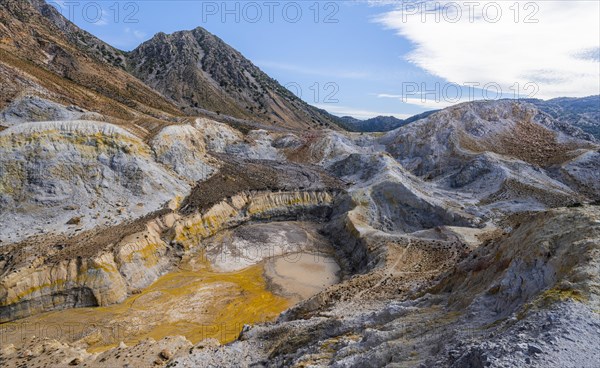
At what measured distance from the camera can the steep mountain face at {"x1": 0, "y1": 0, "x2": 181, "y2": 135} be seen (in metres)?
36.9

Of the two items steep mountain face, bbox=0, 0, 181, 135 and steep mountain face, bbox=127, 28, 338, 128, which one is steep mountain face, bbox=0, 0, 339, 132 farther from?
steep mountain face, bbox=127, 28, 338, 128

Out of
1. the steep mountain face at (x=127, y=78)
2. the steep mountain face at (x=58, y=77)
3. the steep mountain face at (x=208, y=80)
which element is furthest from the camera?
the steep mountain face at (x=208, y=80)

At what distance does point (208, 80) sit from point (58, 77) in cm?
6882

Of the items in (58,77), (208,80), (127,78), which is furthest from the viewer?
(208,80)

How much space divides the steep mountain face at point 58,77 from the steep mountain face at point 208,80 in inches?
1176

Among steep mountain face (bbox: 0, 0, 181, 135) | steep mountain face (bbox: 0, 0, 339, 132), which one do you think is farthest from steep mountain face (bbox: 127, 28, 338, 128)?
steep mountain face (bbox: 0, 0, 181, 135)

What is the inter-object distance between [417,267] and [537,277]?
12504mm

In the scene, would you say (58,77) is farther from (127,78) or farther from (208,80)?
(208,80)

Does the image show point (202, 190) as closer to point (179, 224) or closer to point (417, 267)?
point (179, 224)

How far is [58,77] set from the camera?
47.1m

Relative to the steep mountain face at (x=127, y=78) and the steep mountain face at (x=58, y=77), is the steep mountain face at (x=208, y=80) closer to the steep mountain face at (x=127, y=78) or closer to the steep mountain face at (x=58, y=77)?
the steep mountain face at (x=127, y=78)

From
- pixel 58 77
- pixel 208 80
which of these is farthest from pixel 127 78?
pixel 208 80

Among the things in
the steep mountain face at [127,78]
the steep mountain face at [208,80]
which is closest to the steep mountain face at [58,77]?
the steep mountain face at [127,78]

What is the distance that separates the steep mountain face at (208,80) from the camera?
342 ft
